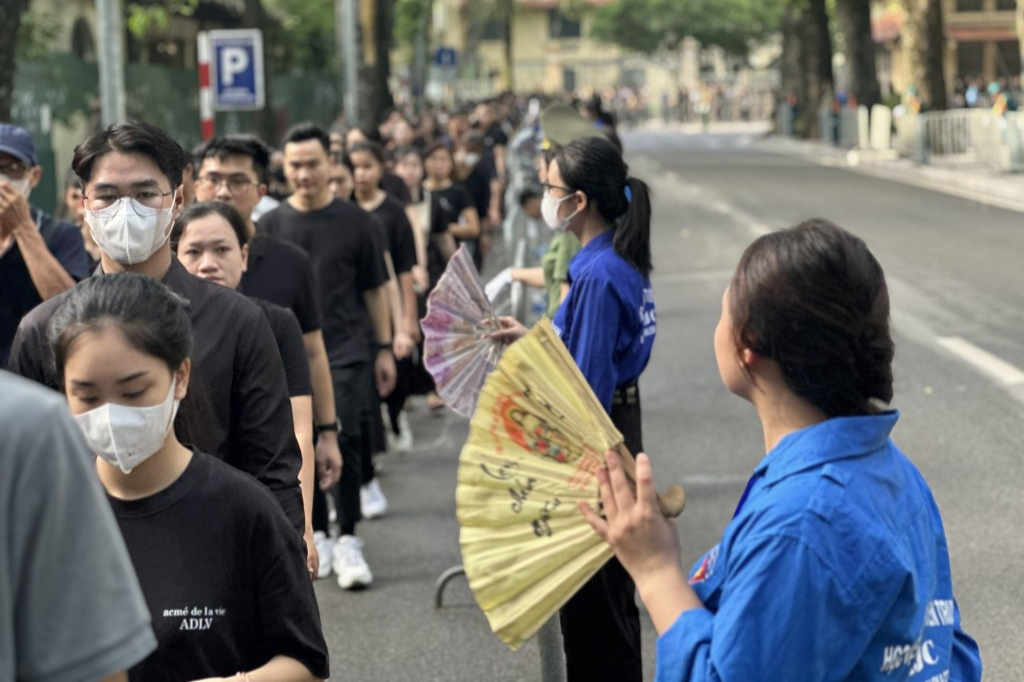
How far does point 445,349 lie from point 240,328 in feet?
4.25

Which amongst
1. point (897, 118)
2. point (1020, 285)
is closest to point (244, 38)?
point (1020, 285)

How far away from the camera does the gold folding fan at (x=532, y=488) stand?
2709mm

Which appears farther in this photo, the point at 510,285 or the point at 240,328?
the point at 510,285

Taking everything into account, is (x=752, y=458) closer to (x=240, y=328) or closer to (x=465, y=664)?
(x=465, y=664)

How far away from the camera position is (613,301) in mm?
5246

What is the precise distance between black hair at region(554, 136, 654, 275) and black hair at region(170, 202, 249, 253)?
3.26ft

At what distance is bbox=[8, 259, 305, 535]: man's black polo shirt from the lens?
409 cm

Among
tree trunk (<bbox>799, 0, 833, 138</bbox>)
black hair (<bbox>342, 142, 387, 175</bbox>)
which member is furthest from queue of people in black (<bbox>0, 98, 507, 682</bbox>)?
tree trunk (<bbox>799, 0, 833, 138</bbox>)

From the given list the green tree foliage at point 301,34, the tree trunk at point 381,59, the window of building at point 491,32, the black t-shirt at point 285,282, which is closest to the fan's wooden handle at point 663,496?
the black t-shirt at point 285,282

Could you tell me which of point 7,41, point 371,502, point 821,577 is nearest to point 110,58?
point 7,41

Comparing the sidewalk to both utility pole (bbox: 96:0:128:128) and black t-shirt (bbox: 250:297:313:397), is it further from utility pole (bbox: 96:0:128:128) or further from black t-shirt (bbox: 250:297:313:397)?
black t-shirt (bbox: 250:297:313:397)

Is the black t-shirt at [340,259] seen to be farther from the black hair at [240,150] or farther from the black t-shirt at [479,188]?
the black t-shirt at [479,188]

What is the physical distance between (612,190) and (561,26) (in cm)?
10626

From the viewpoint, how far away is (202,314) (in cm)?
414
